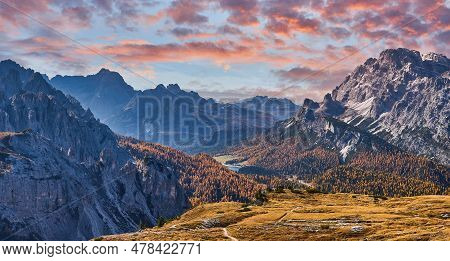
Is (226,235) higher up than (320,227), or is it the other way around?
(320,227)

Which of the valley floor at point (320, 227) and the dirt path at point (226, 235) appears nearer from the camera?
the valley floor at point (320, 227)

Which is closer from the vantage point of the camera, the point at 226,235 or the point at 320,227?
the point at 226,235

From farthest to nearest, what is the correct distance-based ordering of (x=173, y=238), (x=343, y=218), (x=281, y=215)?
(x=281, y=215) → (x=343, y=218) → (x=173, y=238)

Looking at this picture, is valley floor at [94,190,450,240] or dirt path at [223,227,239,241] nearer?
valley floor at [94,190,450,240]

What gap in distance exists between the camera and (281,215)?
179 metres
